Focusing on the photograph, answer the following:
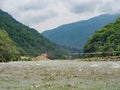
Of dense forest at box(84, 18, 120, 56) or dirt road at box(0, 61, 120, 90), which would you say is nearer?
dirt road at box(0, 61, 120, 90)

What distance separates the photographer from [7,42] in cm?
11531

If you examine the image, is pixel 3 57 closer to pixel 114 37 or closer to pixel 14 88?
pixel 114 37

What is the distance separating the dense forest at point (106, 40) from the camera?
11123cm

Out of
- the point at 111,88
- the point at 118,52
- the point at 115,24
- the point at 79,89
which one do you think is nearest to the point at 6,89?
the point at 79,89

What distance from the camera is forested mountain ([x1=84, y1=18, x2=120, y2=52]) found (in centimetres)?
11121

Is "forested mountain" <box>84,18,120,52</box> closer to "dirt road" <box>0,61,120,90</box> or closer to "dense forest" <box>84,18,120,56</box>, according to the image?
"dense forest" <box>84,18,120,56</box>

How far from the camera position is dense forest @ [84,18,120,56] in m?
111

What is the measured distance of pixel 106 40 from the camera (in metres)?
118

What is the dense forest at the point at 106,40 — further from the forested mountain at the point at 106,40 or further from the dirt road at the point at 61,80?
the dirt road at the point at 61,80

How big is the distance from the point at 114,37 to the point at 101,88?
97408mm

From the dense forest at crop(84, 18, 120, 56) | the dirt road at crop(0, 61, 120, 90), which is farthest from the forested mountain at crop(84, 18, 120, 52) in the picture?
the dirt road at crop(0, 61, 120, 90)

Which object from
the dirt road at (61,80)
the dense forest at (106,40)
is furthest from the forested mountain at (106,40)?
the dirt road at (61,80)

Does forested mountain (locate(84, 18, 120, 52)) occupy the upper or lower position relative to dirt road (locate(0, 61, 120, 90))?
upper

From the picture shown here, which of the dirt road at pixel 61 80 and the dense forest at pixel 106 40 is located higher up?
the dense forest at pixel 106 40
